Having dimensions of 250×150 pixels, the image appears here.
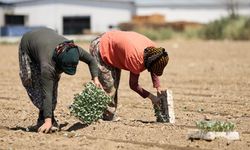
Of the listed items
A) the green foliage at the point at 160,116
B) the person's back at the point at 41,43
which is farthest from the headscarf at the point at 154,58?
the person's back at the point at 41,43

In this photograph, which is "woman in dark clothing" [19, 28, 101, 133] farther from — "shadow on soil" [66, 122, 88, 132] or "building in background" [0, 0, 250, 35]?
"building in background" [0, 0, 250, 35]

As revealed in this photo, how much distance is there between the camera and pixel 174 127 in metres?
8.23

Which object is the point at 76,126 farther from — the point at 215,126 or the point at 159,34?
the point at 159,34

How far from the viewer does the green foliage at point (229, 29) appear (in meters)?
40.1

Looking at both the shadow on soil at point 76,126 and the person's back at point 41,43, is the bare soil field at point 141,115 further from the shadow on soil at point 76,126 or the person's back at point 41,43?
the person's back at point 41,43

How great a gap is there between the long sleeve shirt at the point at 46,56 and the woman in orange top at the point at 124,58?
2.13 feet

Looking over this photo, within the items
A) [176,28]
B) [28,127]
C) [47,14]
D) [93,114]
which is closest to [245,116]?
[93,114]

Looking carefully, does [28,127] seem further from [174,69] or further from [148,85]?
[174,69]

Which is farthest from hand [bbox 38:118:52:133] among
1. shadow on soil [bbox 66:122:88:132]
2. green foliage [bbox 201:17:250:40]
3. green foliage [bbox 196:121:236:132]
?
green foliage [bbox 201:17:250:40]

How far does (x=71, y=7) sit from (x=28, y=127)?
176ft

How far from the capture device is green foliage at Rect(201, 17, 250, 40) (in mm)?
40125

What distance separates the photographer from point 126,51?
823 centimetres

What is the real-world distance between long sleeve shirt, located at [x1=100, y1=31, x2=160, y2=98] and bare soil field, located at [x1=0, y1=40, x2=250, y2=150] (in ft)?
2.46

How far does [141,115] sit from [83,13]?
5196cm
